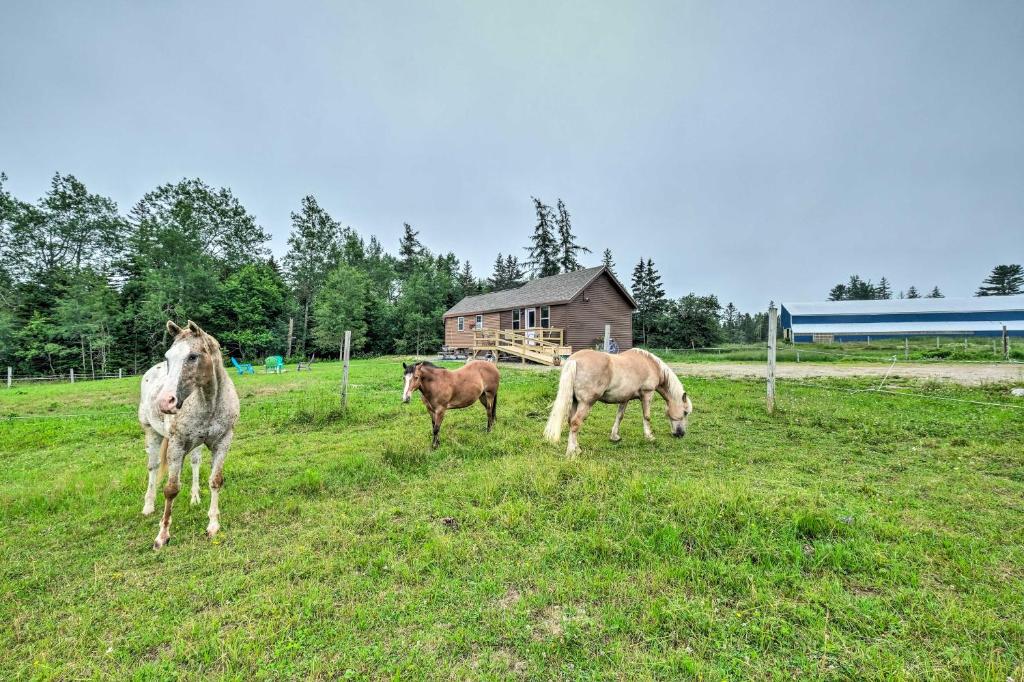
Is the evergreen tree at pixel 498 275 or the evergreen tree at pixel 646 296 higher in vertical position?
the evergreen tree at pixel 498 275

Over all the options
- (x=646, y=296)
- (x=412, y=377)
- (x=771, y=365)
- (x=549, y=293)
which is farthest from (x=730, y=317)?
(x=412, y=377)

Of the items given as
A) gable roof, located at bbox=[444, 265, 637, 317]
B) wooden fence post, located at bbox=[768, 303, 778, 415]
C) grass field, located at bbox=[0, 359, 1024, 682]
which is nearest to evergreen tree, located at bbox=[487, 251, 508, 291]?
gable roof, located at bbox=[444, 265, 637, 317]

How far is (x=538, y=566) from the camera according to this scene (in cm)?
281

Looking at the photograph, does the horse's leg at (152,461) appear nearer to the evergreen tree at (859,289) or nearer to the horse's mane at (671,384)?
the horse's mane at (671,384)

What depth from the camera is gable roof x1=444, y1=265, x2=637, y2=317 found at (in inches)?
892

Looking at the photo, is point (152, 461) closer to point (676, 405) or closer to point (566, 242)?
point (676, 405)

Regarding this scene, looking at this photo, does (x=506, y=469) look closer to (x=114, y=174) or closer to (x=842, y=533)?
(x=842, y=533)

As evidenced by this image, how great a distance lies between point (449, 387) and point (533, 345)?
53.6ft

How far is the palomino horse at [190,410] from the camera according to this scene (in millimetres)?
3215

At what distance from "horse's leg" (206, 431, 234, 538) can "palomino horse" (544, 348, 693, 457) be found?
160 inches

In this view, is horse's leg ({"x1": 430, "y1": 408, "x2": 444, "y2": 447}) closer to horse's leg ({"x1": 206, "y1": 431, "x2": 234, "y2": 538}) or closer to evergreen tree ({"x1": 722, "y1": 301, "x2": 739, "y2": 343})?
horse's leg ({"x1": 206, "y1": 431, "x2": 234, "y2": 538})

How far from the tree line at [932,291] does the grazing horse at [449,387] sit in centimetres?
7334

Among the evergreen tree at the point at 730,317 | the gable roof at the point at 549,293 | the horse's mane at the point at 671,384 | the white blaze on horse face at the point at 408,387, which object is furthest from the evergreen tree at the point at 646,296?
the white blaze on horse face at the point at 408,387

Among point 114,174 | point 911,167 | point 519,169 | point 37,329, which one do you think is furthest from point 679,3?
point 114,174
